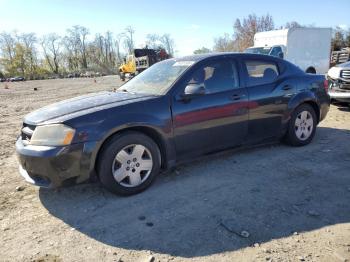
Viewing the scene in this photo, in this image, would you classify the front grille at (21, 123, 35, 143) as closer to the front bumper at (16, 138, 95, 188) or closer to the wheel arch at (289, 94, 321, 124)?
the front bumper at (16, 138, 95, 188)

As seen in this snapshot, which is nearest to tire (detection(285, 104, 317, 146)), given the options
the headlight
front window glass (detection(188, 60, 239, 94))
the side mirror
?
front window glass (detection(188, 60, 239, 94))

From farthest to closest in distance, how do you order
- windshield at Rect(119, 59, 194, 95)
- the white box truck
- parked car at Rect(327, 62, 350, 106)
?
the white box truck < parked car at Rect(327, 62, 350, 106) < windshield at Rect(119, 59, 194, 95)

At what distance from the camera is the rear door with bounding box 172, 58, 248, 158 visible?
430 cm

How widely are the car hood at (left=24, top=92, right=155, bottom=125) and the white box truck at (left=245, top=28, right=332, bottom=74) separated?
13.5m

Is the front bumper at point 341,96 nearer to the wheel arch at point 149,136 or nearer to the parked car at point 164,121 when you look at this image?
the parked car at point 164,121

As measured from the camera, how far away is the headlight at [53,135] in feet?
11.8

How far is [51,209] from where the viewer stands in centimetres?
381

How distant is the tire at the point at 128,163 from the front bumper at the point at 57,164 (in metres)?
0.20

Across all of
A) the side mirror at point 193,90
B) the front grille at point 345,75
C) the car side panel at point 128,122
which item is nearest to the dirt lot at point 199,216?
the car side panel at point 128,122

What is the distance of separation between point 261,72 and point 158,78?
166 cm

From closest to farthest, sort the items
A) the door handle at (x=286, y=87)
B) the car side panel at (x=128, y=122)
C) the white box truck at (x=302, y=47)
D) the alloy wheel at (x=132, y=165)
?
the car side panel at (x=128, y=122) → the alloy wheel at (x=132, y=165) → the door handle at (x=286, y=87) → the white box truck at (x=302, y=47)

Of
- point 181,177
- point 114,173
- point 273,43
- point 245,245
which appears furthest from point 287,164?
point 273,43

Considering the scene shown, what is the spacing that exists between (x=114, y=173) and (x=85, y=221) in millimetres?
637

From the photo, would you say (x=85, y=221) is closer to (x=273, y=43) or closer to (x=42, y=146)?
(x=42, y=146)
